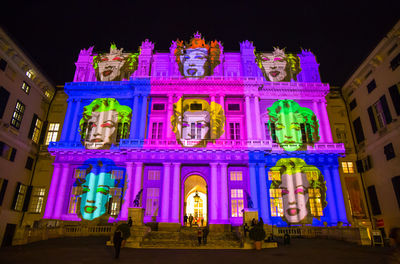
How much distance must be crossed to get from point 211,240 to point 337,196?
47.5ft

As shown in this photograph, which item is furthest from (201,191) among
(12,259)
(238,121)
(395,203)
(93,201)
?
(12,259)

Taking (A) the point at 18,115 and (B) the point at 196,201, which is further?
(B) the point at 196,201

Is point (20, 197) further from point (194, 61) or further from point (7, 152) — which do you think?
point (194, 61)

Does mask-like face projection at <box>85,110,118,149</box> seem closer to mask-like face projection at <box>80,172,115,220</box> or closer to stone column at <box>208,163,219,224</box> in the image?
mask-like face projection at <box>80,172,115,220</box>

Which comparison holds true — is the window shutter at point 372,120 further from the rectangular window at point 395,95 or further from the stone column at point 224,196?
the stone column at point 224,196

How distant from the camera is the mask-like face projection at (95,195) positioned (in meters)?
24.6

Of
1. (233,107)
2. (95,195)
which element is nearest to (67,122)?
(95,195)

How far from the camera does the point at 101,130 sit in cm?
2761

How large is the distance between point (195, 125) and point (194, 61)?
8220 millimetres

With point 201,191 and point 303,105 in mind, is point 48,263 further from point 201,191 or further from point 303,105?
point 303,105

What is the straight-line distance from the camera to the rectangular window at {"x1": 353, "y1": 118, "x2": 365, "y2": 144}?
27.1 meters

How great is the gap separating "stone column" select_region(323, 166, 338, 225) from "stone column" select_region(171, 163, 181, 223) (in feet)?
48.3

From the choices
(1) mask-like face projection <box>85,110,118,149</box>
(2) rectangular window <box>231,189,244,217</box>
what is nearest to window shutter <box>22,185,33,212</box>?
(1) mask-like face projection <box>85,110,118,149</box>

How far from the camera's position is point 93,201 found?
24.9m
